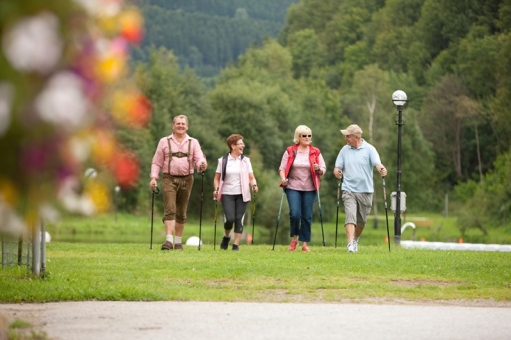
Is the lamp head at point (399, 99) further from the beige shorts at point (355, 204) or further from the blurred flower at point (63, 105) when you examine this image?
the blurred flower at point (63, 105)

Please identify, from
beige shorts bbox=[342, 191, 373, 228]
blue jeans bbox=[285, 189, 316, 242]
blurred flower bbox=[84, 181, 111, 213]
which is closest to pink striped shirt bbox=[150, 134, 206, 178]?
blue jeans bbox=[285, 189, 316, 242]

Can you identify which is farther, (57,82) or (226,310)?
(226,310)

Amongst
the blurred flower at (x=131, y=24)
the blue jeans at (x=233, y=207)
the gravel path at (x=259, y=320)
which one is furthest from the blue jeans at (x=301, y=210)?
the blurred flower at (x=131, y=24)

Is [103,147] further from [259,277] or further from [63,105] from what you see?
[259,277]

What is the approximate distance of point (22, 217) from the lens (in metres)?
6.04

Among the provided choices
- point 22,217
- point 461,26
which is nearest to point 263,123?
point 461,26

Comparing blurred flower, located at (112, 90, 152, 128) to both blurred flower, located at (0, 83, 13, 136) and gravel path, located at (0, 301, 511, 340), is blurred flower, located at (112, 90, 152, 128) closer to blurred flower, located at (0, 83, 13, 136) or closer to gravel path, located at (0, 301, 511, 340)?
blurred flower, located at (0, 83, 13, 136)

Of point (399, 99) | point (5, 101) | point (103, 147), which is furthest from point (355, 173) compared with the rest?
point (5, 101)

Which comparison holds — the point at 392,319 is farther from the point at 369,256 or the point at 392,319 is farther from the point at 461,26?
the point at 461,26

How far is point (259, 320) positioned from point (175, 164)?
9.79 meters

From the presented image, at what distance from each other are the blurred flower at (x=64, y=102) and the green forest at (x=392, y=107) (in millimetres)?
65832

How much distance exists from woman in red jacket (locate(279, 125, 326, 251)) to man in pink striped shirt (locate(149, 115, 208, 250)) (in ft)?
4.82

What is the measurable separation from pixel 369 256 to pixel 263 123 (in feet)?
246

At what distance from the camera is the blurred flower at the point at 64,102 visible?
548cm
